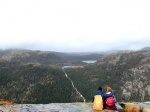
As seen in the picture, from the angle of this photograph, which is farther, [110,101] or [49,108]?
[110,101]

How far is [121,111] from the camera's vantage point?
1379 inches

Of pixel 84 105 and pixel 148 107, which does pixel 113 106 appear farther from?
pixel 148 107

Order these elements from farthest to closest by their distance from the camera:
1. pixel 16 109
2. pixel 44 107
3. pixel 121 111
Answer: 1. pixel 121 111
2. pixel 44 107
3. pixel 16 109

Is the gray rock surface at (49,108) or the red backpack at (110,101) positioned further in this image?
the red backpack at (110,101)

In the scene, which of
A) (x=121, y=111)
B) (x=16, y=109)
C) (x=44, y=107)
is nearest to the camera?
(x=16, y=109)

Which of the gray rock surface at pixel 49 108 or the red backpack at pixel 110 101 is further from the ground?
the red backpack at pixel 110 101

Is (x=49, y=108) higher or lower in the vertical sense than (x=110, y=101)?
lower

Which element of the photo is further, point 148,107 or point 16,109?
point 148,107

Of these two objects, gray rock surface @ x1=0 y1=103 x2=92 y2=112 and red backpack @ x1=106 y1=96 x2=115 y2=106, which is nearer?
gray rock surface @ x1=0 y1=103 x2=92 y2=112

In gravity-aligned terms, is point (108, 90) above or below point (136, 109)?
above

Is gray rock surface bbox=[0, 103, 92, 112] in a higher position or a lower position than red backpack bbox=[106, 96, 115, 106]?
lower

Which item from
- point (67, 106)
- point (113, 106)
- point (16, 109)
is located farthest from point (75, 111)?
point (16, 109)

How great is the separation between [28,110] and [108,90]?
31.3 feet

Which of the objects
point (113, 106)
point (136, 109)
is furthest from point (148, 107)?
point (113, 106)
